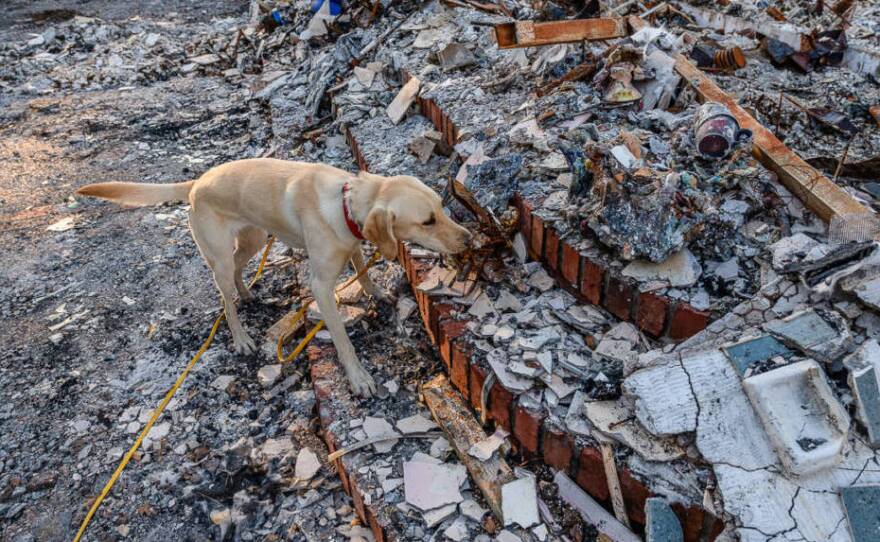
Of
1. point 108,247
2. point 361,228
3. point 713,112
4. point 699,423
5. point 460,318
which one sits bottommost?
point 108,247

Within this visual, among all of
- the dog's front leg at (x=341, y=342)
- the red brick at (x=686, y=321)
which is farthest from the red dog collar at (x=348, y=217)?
the red brick at (x=686, y=321)

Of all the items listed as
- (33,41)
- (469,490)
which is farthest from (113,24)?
(469,490)

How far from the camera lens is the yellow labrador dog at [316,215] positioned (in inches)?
119

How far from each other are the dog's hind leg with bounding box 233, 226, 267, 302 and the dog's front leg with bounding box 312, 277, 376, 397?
812 mm

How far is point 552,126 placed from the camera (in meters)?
3.85

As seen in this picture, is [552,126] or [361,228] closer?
[361,228]

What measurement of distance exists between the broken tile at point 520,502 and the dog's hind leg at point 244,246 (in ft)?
7.35

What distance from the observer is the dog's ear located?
115 inches

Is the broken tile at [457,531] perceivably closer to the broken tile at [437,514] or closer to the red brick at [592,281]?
the broken tile at [437,514]

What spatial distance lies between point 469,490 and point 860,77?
13.9 feet

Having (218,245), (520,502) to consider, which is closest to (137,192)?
(218,245)

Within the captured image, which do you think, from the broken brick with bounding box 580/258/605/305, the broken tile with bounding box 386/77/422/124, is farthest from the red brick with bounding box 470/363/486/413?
the broken tile with bounding box 386/77/422/124

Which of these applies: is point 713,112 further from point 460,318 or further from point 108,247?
point 108,247

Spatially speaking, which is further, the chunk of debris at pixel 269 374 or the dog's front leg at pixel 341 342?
the chunk of debris at pixel 269 374
